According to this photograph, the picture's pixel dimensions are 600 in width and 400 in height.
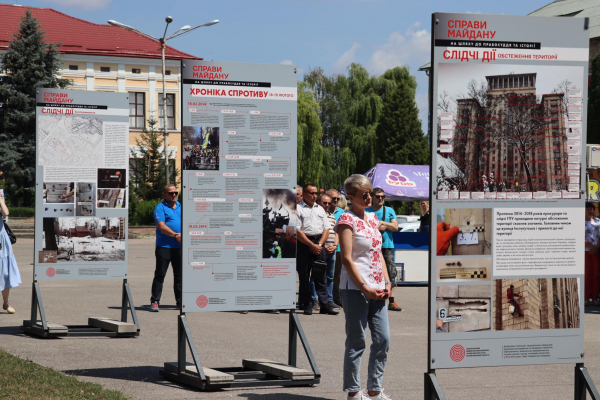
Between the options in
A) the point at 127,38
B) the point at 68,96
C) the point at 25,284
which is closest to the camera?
the point at 68,96

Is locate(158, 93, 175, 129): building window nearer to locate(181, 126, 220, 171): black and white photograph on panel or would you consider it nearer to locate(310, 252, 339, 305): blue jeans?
locate(310, 252, 339, 305): blue jeans

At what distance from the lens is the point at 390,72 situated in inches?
2475

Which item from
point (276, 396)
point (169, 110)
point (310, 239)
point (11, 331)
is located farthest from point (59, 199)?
point (169, 110)

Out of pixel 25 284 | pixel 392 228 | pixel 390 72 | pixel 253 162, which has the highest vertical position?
pixel 390 72

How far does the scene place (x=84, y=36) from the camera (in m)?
60.9

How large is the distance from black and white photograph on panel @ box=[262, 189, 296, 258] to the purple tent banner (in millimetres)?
12943

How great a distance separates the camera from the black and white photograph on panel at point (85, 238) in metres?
10.6

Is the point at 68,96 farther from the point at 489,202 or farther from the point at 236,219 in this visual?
the point at 489,202

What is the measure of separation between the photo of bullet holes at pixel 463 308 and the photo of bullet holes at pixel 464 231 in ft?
0.81

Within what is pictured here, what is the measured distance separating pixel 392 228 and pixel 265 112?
270 inches

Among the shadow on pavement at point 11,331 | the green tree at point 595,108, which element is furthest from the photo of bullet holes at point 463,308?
the green tree at point 595,108

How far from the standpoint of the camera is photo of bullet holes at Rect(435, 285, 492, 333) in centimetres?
559

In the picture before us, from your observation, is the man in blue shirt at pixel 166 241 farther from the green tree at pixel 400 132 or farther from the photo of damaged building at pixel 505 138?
the green tree at pixel 400 132

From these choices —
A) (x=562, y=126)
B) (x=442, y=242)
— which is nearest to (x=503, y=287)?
(x=442, y=242)
